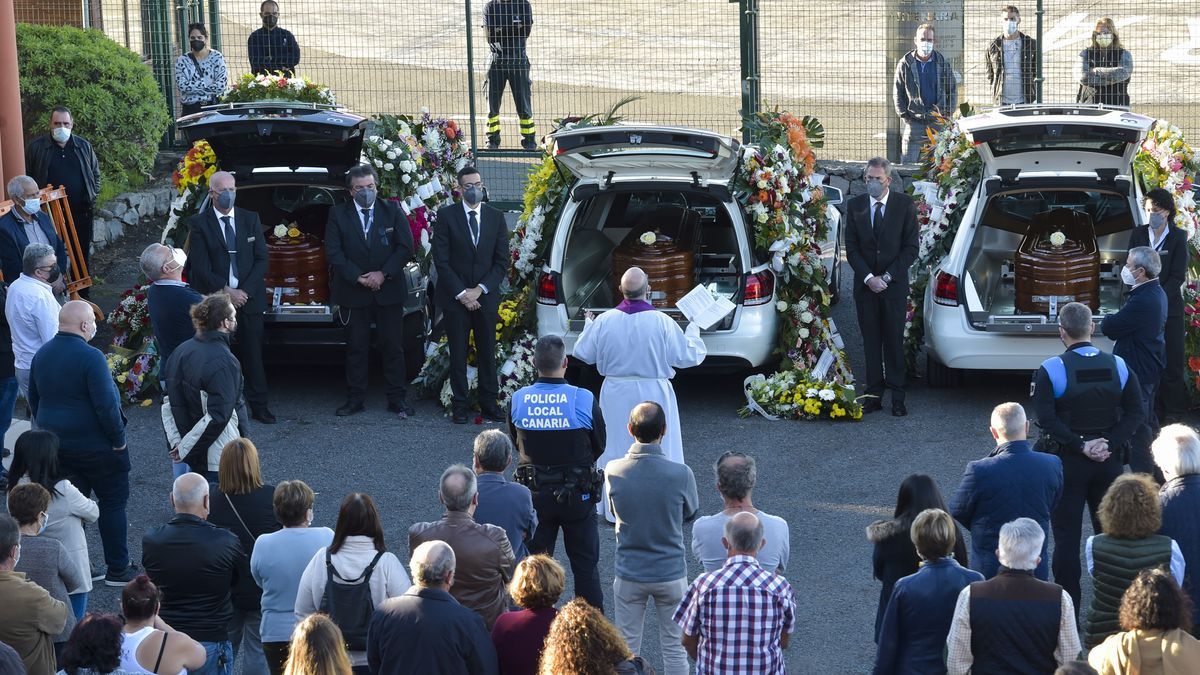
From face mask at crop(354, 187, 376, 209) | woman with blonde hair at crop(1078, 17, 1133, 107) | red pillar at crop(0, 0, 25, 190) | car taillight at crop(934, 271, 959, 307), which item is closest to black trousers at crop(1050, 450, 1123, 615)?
car taillight at crop(934, 271, 959, 307)

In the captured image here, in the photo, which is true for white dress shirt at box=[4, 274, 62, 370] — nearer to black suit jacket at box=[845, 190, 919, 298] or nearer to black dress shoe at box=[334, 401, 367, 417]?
black dress shoe at box=[334, 401, 367, 417]

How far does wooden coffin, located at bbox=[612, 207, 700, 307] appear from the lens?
1208 cm

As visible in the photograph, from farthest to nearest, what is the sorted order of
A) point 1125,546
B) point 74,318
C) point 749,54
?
point 749,54
point 74,318
point 1125,546

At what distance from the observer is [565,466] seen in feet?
26.3

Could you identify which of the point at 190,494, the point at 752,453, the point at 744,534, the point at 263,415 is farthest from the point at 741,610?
the point at 263,415

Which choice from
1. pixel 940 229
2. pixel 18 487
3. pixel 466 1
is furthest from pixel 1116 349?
pixel 466 1

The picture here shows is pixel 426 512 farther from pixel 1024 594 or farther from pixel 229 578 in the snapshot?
pixel 1024 594

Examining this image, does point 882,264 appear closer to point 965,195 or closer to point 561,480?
point 965,195

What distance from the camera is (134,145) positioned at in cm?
1719

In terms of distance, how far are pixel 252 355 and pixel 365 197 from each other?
1.44 meters

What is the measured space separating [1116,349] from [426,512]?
14.2ft

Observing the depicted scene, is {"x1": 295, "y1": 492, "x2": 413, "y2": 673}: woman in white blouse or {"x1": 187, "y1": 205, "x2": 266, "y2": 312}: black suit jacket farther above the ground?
{"x1": 187, "y1": 205, "x2": 266, "y2": 312}: black suit jacket

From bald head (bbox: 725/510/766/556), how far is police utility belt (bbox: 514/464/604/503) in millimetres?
1883

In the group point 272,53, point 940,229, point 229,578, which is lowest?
point 229,578
